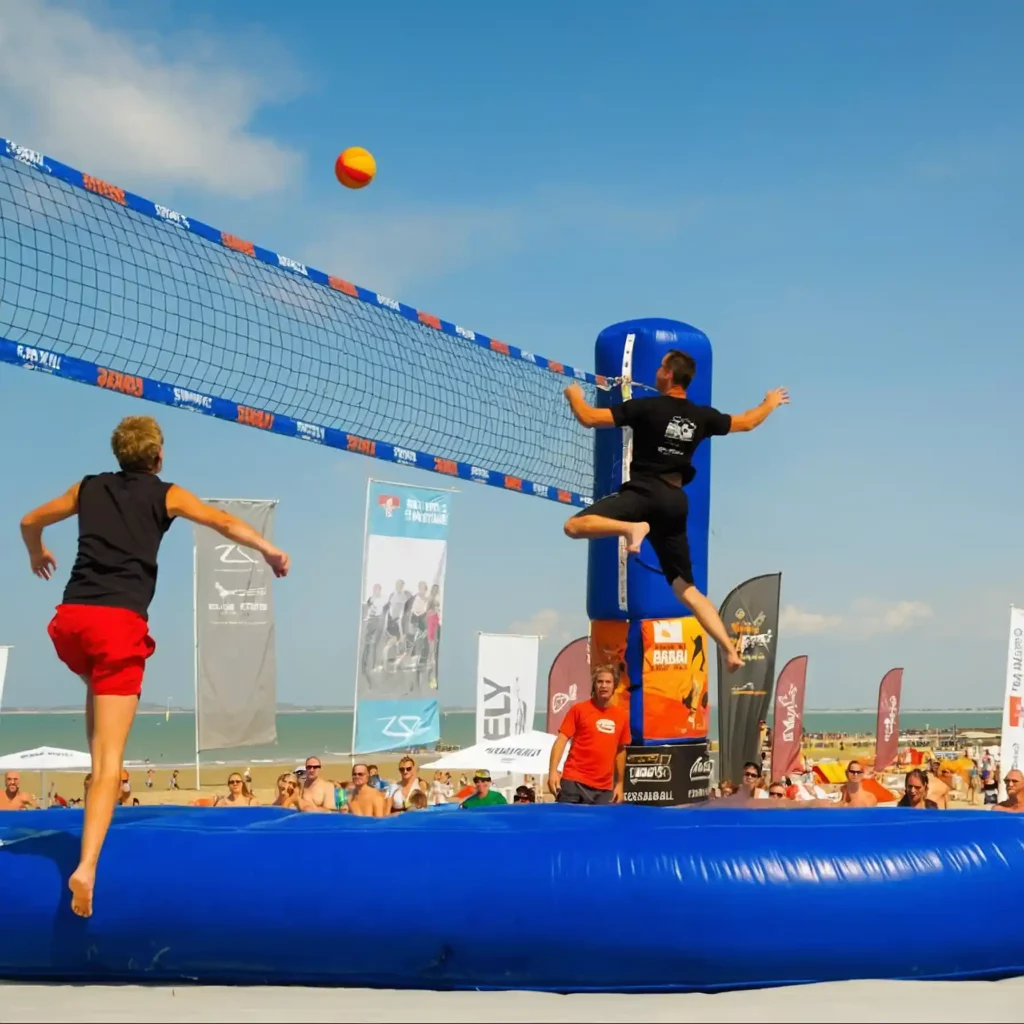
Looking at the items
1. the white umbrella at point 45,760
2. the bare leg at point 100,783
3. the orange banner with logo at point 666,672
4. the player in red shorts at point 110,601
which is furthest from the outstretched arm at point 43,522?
the white umbrella at point 45,760

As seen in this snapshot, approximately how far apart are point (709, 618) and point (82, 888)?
264 cm

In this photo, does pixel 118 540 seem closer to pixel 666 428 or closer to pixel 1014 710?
pixel 666 428

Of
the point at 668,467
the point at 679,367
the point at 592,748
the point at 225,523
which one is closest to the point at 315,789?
the point at 592,748

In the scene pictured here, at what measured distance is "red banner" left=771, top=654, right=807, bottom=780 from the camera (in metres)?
16.8

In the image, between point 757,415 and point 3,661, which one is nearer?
point 757,415

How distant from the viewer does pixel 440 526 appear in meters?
14.1

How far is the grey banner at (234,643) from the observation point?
518 inches

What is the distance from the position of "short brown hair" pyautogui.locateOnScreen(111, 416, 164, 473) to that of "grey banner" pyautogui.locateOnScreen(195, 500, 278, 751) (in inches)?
350

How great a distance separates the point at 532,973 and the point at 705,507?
11.7 feet

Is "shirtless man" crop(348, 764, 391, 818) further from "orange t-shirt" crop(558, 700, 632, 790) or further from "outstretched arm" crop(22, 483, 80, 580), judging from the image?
"outstretched arm" crop(22, 483, 80, 580)

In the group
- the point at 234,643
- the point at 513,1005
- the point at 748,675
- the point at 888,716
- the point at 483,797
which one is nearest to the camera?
the point at 513,1005

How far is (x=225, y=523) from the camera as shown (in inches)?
157

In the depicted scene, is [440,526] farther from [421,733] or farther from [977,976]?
[977,976]

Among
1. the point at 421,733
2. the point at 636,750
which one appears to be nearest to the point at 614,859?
the point at 636,750
